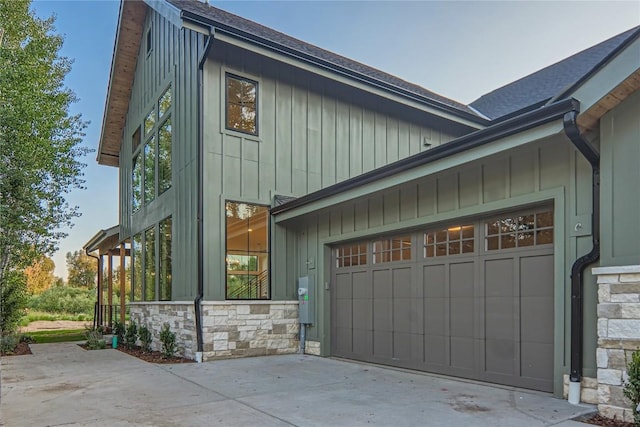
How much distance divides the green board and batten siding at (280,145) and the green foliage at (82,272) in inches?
1295

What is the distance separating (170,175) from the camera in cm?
979

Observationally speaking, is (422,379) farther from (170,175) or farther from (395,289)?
(170,175)

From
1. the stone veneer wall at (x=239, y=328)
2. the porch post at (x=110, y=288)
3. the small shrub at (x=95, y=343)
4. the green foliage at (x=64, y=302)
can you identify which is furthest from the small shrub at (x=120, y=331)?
the green foliage at (x=64, y=302)

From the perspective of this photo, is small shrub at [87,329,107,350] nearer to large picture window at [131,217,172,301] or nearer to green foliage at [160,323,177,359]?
large picture window at [131,217,172,301]

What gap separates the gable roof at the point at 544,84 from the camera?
9.99 m

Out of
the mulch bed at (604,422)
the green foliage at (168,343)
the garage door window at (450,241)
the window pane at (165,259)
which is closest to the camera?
the mulch bed at (604,422)

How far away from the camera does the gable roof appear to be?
9.99 metres

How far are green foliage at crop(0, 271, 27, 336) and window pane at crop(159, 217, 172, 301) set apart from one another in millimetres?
4626

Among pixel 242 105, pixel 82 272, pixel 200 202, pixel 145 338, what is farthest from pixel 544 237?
pixel 82 272

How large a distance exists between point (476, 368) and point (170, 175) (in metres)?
7.20

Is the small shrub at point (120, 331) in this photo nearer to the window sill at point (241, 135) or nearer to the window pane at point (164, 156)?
the window pane at point (164, 156)

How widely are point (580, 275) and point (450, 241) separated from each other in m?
1.90

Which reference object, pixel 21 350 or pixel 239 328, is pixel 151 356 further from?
pixel 21 350

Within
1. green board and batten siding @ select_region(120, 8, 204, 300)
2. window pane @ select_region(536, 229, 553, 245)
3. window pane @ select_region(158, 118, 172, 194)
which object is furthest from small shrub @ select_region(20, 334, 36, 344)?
window pane @ select_region(536, 229, 553, 245)
